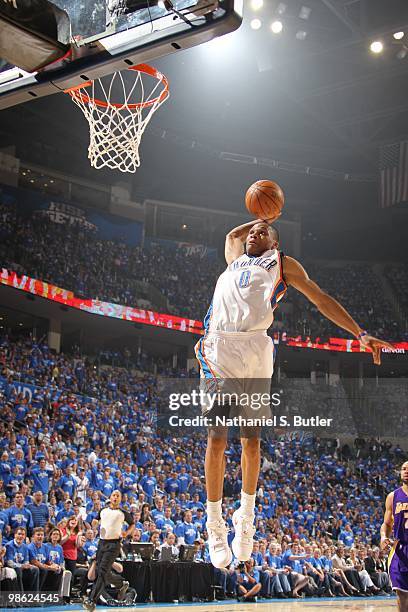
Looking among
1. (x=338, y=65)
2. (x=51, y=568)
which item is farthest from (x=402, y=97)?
(x=51, y=568)

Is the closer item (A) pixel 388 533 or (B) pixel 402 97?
(A) pixel 388 533

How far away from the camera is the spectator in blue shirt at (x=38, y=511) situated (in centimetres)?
1053

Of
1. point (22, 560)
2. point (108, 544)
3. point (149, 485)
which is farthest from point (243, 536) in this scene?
point (149, 485)

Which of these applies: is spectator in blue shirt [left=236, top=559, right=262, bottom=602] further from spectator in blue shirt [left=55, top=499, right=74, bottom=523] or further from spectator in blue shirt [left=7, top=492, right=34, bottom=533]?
spectator in blue shirt [left=7, top=492, right=34, bottom=533]

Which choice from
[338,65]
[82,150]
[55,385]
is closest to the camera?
[55,385]

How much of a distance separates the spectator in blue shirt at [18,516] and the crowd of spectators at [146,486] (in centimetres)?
1

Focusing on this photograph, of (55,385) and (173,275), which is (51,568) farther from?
(173,275)

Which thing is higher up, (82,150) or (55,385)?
(82,150)

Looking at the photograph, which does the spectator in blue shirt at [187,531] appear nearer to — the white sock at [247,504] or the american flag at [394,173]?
the white sock at [247,504]

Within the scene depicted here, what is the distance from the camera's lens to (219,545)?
138 inches

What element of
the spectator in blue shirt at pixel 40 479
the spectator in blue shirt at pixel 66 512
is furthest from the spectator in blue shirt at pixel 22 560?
the spectator in blue shirt at pixel 40 479

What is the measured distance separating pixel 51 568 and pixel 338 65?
15.9 m

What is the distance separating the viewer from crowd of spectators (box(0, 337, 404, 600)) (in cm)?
1062

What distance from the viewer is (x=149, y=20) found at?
4.46 m
